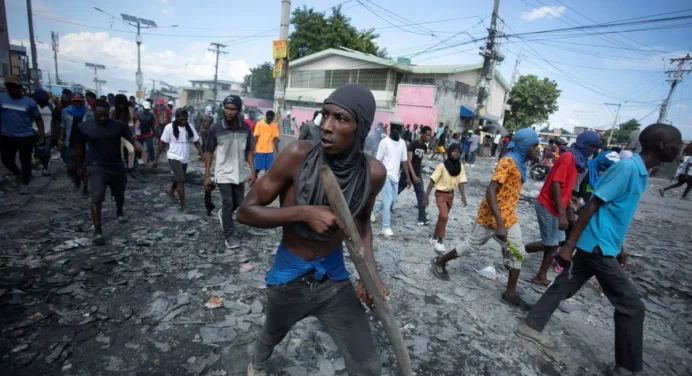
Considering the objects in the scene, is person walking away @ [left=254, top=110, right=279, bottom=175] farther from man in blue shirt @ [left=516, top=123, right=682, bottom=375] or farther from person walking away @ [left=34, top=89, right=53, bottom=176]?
man in blue shirt @ [left=516, top=123, right=682, bottom=375]

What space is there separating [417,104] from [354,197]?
21.0 m

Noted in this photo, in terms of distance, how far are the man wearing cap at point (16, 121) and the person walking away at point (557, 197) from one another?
8.47 m

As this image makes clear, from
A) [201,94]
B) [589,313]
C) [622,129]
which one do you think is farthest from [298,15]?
[622,129]

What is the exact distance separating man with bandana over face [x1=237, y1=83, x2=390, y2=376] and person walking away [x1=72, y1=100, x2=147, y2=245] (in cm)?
374

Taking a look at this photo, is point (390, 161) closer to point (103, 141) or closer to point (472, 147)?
point (103, 141)

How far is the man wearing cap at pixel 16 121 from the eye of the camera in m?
5.68

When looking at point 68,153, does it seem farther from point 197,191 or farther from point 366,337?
point 366,337

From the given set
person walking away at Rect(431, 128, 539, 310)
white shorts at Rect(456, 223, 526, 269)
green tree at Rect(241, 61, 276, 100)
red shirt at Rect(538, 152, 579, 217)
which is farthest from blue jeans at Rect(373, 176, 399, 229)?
green tree at Rect(241, 61, 276, 100)

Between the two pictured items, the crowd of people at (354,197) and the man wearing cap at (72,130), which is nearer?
the crowd of people at (354,197)

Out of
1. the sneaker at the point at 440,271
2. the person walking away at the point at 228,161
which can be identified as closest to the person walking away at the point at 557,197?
the sneaker at the point at 440,271

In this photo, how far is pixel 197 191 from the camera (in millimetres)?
7395

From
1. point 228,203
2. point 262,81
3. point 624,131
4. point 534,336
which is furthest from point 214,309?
point 624,131

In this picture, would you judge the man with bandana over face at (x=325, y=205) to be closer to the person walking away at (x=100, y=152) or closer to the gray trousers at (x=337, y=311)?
the gray trousers at (x=337, y=311)

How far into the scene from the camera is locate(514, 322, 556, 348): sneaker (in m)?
3.06
